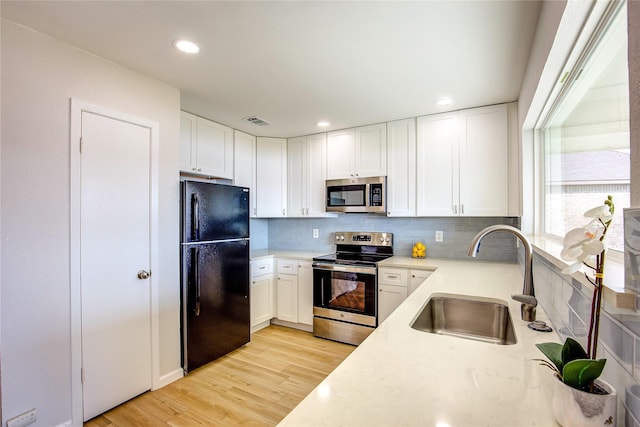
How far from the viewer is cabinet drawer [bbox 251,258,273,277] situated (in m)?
3.38

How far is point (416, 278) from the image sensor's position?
279 cm

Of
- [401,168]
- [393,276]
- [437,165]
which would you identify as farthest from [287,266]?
[437,165]

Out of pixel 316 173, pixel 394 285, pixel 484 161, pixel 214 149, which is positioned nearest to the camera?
pixel 484 161

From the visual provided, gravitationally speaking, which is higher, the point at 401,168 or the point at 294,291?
the point at 401,168

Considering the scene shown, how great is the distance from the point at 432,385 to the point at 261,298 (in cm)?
290

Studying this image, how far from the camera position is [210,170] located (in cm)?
315

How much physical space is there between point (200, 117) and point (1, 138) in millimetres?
1687

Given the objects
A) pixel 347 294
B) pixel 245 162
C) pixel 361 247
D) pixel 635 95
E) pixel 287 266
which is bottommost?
pixel 347 294

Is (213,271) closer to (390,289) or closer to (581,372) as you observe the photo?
(390,289)

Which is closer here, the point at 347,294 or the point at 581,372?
the point at 581,372

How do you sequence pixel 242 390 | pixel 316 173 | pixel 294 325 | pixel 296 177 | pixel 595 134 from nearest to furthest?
pixel 595 134, pixel 242 390, pixel 294 325, pixel 316 173, pixel 296 177

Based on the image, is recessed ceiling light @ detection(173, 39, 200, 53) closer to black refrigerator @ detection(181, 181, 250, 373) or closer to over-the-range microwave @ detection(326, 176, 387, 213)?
black refrigerator @ detection(181, 181, 250, 373)

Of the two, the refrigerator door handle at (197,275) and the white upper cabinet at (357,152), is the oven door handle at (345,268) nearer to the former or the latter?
the white upper cabinet at (357,152)

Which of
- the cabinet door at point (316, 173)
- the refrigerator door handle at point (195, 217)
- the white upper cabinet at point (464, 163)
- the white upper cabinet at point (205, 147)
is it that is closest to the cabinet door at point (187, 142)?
the white upper cabinet at point (205, 147)
